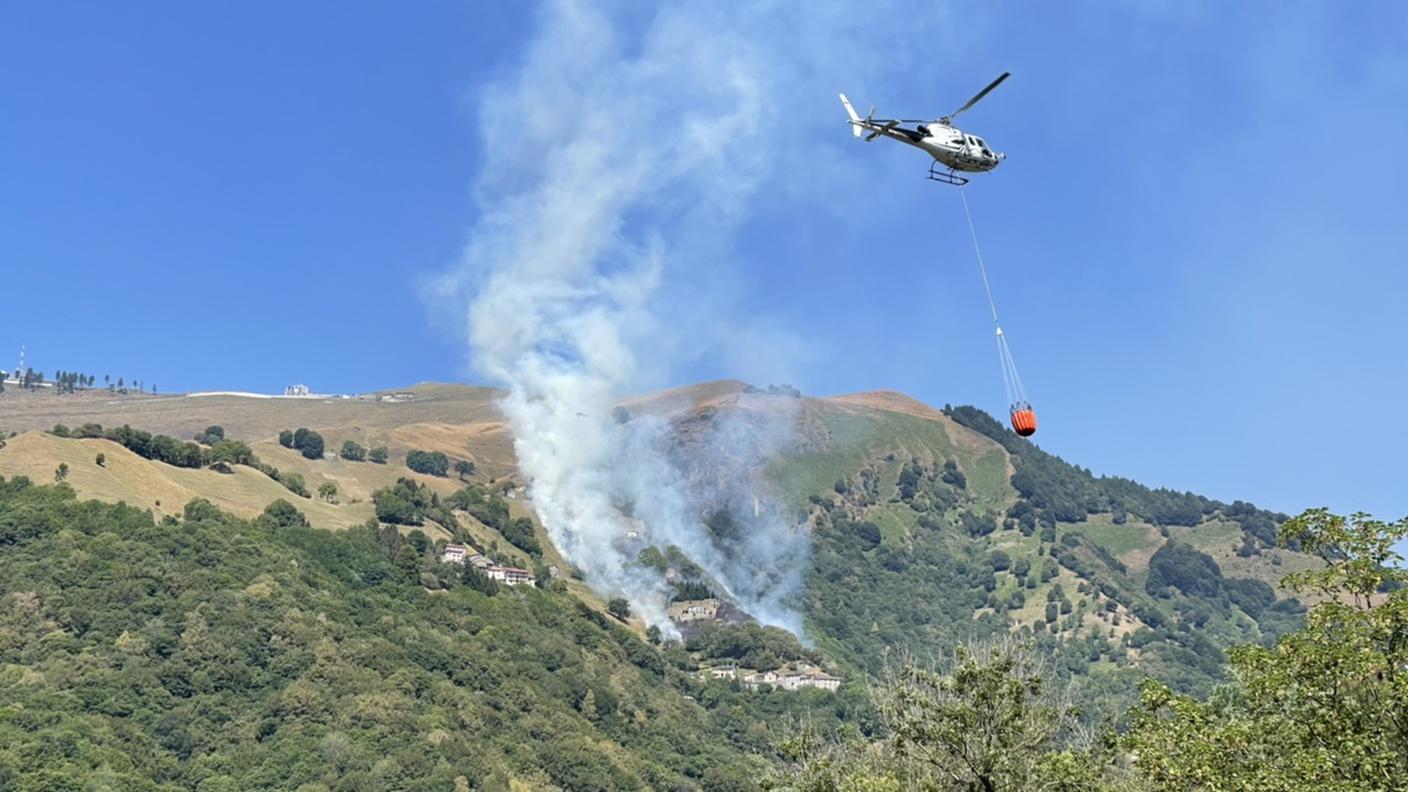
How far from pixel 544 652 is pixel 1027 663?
528 ft

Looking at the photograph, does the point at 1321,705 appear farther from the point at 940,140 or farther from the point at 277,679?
the point at 277,679

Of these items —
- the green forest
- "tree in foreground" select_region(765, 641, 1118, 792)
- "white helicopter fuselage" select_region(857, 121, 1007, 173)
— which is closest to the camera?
"tree in foreground" select_region(765, 641, 1118, 792)

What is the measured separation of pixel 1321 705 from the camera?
1137 inches

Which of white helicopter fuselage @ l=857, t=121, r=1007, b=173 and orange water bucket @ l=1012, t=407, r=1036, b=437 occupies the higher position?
white helicopter fuselage @ l=857, t=121, r=1007, b=173

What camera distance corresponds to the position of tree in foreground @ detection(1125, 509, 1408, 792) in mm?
26781

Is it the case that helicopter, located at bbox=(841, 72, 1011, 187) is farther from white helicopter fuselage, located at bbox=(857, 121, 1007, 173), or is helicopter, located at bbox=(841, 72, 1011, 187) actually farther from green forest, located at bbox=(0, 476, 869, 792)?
green forest, located at bbox=(0, 476, 869, 792)

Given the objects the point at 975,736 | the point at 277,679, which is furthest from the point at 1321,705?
the point at 277,679

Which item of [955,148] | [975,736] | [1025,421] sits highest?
[955,148]

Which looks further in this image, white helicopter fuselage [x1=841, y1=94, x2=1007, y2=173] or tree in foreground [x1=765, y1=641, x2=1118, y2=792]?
white helicopter fuselage [x1=841, y1=94, x2=1007, y2=173]

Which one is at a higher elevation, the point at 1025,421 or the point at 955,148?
the point at 955,148

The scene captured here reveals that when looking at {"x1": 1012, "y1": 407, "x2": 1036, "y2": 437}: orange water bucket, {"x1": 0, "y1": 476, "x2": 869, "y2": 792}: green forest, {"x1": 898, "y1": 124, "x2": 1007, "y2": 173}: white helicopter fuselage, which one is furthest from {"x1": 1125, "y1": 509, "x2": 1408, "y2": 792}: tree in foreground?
{"x1": 0, "y1": 476, "x2": 869, "y2": 792}: green forest

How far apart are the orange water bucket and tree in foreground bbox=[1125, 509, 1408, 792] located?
1153 centimetres

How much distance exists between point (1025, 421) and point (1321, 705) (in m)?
16.4

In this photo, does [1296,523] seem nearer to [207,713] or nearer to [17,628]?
[207,713]
